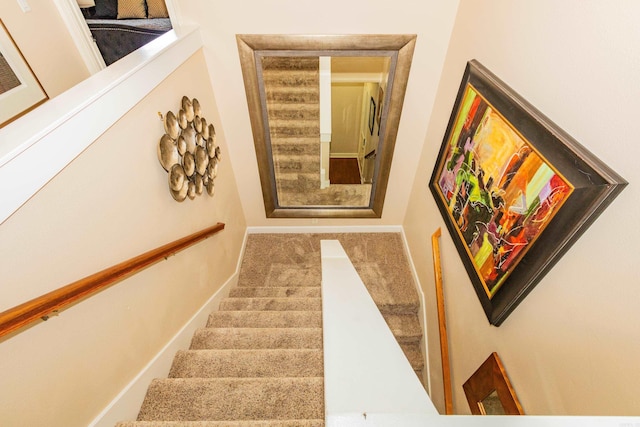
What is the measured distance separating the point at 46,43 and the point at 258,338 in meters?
2.38

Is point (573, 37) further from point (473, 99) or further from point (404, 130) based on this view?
point (404, 130)

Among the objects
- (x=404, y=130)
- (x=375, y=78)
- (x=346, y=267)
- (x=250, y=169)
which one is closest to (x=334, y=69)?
(x=375, y=78)

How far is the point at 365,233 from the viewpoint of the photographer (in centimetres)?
376

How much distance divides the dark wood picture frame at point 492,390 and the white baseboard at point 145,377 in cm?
182

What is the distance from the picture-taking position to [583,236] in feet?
3.41

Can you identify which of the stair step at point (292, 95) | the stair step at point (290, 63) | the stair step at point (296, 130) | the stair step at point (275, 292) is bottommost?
the stair step at point (275, 292)

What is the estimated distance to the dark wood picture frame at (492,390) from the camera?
4.65 feet

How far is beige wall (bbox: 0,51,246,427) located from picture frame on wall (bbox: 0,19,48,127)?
35.2 inches

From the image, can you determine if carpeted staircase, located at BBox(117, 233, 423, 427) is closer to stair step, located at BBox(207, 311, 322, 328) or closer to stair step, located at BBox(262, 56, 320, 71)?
stair step, located at BBox(207, 311, 322, 328)

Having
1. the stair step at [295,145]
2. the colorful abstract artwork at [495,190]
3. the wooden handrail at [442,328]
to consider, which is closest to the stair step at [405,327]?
the wooden handrail at [442,328]

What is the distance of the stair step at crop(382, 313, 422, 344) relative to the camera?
2.87m

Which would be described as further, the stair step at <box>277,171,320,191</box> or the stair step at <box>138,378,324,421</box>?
the stair step at <box>277,171,320,191</box>

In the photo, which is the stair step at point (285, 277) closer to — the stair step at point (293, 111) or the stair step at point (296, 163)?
the stair step at point (296, 163)

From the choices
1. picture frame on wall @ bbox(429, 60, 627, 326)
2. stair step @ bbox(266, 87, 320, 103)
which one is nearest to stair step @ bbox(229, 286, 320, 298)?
picture frame on wall @ bbox(429, 60, 627, 326)
